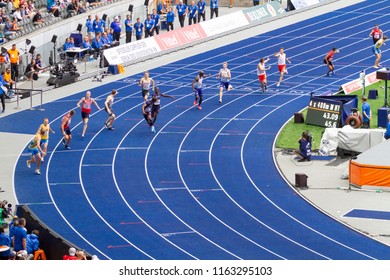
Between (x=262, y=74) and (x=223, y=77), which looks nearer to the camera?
(x=223, y=77)

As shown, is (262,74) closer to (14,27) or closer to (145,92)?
(145,92)

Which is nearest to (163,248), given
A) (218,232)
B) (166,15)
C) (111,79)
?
(218,232)

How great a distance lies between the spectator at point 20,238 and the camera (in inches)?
994

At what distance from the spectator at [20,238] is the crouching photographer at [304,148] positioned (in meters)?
11.4

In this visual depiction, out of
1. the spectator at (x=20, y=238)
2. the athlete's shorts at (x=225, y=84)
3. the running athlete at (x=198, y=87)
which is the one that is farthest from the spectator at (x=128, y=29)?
the spectator at (x=20, y=238)

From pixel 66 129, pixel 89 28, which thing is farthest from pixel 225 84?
pixel 89 28

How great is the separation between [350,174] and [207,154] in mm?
4694

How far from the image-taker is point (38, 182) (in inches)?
1293

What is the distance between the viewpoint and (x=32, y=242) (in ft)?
82.9

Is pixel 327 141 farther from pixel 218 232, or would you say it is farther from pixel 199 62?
pixel 199 62

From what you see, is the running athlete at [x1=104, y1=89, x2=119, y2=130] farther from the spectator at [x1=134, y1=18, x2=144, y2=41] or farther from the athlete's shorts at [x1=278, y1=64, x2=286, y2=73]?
the spectator at [x1=134, y1=18, x2=144, y2=41]

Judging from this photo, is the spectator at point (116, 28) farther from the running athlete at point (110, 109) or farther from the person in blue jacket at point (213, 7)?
the running athlete at point (110, 109)

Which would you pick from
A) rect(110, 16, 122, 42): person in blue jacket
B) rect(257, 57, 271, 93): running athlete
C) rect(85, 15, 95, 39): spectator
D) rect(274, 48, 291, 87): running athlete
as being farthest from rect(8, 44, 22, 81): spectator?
rect(274, 48, 291, 87): running athlete

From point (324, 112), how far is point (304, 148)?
412cm
